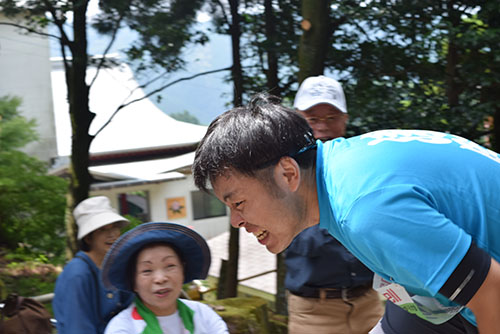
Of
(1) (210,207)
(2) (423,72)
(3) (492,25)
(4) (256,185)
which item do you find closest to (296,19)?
(2) (423,72)

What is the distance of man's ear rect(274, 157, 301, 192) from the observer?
1437 mm

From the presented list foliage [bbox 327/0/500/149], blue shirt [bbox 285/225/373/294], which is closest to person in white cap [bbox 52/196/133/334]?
blue shirt [bbox 285/225/373/294]

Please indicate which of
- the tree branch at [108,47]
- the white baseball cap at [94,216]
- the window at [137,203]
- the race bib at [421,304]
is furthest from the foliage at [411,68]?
the window at [137,203]

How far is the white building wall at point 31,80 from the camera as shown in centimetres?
627

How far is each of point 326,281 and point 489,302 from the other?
175 centimetres

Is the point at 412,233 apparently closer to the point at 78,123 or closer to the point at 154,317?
the point at 154,317

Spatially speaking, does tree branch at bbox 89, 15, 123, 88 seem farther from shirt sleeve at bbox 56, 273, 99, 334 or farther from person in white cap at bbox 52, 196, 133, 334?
shirt sleeve at bbox 56, 273, 99, 334

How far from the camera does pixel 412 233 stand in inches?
46.6

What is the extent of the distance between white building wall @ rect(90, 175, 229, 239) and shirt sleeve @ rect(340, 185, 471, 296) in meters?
7.63

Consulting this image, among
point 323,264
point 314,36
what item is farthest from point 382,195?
point 314,36

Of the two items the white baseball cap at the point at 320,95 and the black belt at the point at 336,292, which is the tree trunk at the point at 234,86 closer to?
the white baseball cap at the point at 320,95

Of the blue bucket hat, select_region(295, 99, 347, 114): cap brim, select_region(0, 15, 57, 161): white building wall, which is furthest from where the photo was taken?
select_region(0, 15, 57, 161): white building wall

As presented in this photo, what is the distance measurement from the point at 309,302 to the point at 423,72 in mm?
3419

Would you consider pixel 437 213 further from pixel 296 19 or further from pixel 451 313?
pixel 296 19
